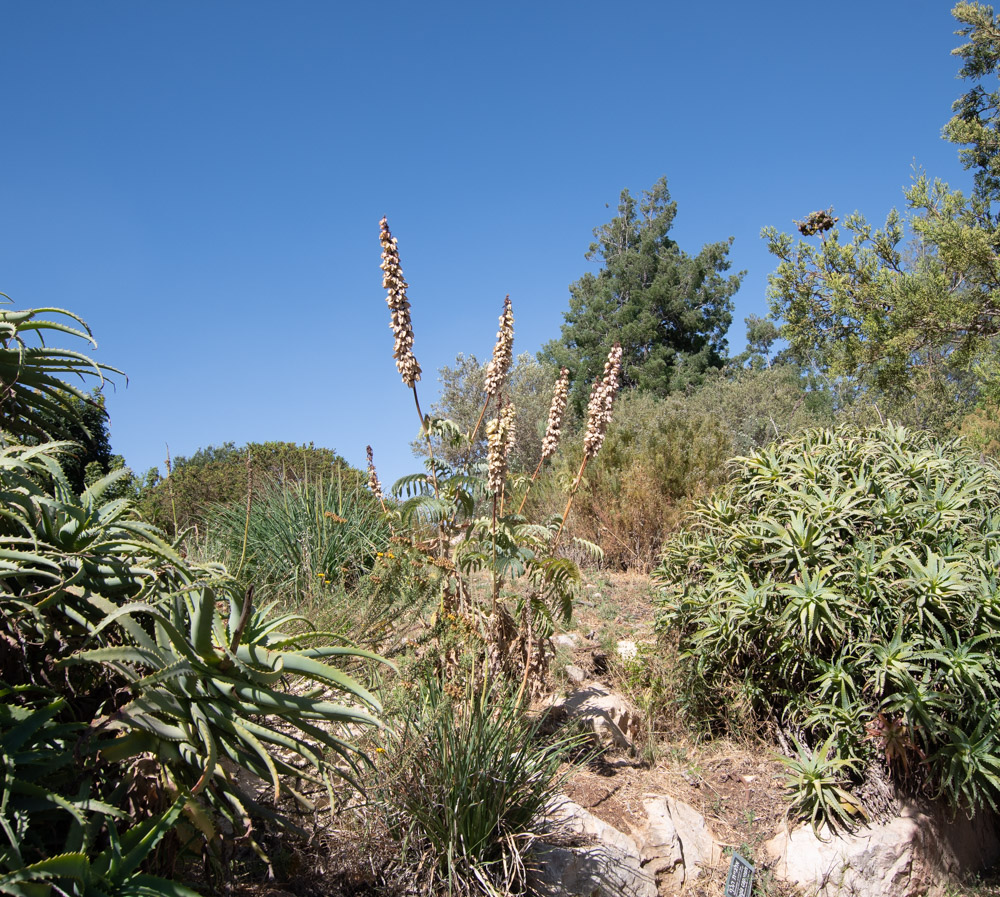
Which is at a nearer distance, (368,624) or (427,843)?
(427,843)

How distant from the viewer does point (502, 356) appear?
3.86m

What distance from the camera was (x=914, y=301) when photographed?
11.4m

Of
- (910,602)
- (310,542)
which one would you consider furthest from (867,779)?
(310,542)

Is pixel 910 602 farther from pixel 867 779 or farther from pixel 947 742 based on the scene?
pixel 867 779

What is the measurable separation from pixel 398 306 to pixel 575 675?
2.90m

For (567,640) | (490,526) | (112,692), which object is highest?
(490,526)

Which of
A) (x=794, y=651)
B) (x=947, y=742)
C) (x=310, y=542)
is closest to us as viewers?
(x=947, y=742)

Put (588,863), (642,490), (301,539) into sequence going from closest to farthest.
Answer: (588,863) → (301,539) → (642,490)

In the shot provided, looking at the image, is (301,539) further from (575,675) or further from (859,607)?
(859,607)

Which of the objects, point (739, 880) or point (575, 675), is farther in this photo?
point (575, 675)

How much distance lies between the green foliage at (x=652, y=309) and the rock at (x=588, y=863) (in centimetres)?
2419

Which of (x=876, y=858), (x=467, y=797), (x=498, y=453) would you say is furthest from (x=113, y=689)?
(x=876, y=858)

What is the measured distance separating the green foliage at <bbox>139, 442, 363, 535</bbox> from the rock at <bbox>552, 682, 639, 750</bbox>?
481 cm

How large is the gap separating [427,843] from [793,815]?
2.26 m
